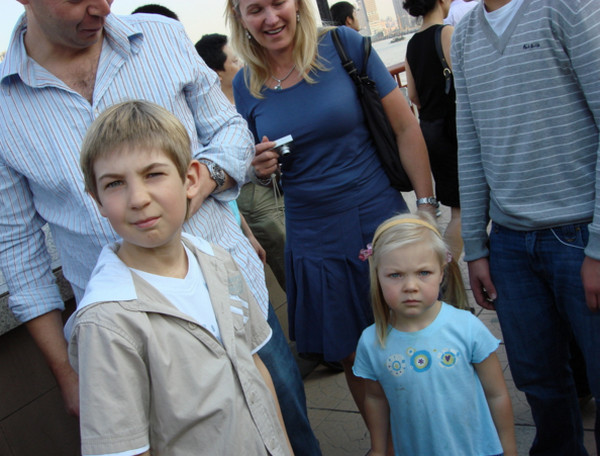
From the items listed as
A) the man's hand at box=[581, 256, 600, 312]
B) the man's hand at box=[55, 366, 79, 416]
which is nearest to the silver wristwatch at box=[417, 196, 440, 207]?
the man's hand at box=[581, 256, 600, 312]

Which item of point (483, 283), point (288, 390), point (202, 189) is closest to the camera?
point (202, 189)

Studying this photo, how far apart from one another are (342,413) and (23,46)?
8.44 ft

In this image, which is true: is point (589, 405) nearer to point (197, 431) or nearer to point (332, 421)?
point (332, 421)

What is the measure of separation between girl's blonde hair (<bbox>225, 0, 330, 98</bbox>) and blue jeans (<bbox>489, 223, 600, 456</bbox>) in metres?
1.04

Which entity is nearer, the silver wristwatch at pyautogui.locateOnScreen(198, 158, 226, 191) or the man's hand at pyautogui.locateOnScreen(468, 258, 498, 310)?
the silver wristwatch at pyautogui.locateOnScreen(198, 158, 226, 191)

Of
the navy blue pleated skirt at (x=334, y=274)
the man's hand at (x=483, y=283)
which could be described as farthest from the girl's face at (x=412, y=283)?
the navy blue pleated skirt at (x=334, y=274)

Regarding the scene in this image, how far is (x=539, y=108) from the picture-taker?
1.96 meters

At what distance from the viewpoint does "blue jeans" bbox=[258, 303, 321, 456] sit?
2080 millimetres

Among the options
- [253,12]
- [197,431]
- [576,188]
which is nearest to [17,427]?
[197,431]

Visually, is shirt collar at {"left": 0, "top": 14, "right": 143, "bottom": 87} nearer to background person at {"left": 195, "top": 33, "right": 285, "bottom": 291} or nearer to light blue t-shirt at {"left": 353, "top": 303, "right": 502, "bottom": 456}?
light blue t-shirt at {"left": 353, "top": 303, "right": 502, "bottom": 456}

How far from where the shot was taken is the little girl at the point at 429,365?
2039mm

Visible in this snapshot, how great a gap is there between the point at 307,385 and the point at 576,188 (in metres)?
2.51

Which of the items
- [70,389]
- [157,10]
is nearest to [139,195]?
Answer: [70,389]

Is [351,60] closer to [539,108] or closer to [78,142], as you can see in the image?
[539,108]
